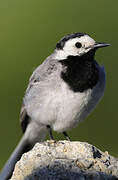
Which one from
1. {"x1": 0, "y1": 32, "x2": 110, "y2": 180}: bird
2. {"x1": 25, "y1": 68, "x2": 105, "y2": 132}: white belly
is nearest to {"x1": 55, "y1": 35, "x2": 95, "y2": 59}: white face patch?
{"x1": 0, "y1": 32, "x2": 110, "y2": 180}: bird

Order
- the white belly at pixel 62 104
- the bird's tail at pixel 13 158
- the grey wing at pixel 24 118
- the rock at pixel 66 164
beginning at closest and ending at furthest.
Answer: the rock at pixel 66 164 < the white belly at pixel 62 104 < the bird's tail at pixel 13 158 < the grey wing at pixel 24 118

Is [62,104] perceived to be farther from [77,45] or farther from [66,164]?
[66,164]

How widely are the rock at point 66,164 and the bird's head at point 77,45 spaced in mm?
1383

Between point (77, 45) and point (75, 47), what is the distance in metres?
0.03

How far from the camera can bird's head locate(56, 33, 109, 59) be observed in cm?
527

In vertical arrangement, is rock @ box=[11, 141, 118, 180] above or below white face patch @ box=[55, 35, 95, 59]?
below

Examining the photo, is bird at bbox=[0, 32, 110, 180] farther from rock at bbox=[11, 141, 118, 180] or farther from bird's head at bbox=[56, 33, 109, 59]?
rock at bbox=[11, 141, 118, 180]

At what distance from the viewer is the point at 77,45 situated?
211 inches

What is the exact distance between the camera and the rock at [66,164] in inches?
148

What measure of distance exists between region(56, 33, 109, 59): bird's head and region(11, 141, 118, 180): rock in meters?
1.38

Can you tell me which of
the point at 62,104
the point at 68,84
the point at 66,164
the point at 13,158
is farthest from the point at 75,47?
the point at 66,164

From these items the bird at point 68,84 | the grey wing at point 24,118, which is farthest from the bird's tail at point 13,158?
the grey wing at point 24,118

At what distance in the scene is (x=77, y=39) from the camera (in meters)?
5.26

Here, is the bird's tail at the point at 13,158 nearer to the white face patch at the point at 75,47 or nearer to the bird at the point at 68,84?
the bird at the point at 68,84
